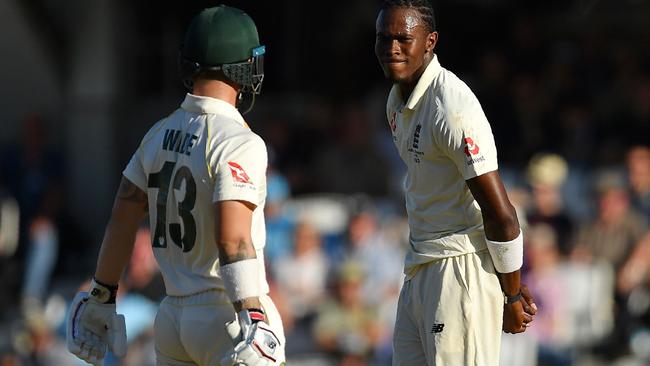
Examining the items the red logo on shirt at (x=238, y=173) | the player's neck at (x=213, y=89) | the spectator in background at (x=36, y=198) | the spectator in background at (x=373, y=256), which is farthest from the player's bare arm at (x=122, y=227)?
the spectator in background at (x=36, y=198)

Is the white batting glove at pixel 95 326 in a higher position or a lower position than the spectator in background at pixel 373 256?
higher

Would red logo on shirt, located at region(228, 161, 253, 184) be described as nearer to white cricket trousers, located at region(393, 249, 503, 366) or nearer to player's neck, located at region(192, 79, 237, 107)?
player's neck, located at region(192, 79, 237, 107)

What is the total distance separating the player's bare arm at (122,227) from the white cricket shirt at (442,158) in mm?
1182

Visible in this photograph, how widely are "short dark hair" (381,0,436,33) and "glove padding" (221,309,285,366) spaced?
143cm

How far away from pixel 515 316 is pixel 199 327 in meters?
1.32

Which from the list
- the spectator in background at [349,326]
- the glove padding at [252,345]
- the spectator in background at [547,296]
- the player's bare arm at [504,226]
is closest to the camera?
the glove padding at [252,345]

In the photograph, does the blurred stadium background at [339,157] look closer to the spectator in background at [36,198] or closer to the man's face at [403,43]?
the spectator in background at [36,198]

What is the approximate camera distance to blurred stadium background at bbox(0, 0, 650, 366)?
1042 centimetres

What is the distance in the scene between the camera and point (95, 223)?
47.0ft

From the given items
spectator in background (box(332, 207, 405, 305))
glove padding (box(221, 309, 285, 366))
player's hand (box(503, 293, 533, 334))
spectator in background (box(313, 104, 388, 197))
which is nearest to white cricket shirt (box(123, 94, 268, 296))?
glove padding (box(221, 309, 285, 366))

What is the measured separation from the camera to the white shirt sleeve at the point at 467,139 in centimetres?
523

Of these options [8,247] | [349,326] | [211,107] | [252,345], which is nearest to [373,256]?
[349,326]

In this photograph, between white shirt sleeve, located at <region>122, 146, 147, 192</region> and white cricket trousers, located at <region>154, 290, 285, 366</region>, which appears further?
white shirt sleeve, located at <region>122, 146, 147, 192</region>

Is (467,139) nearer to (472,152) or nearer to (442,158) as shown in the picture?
(472,152)
